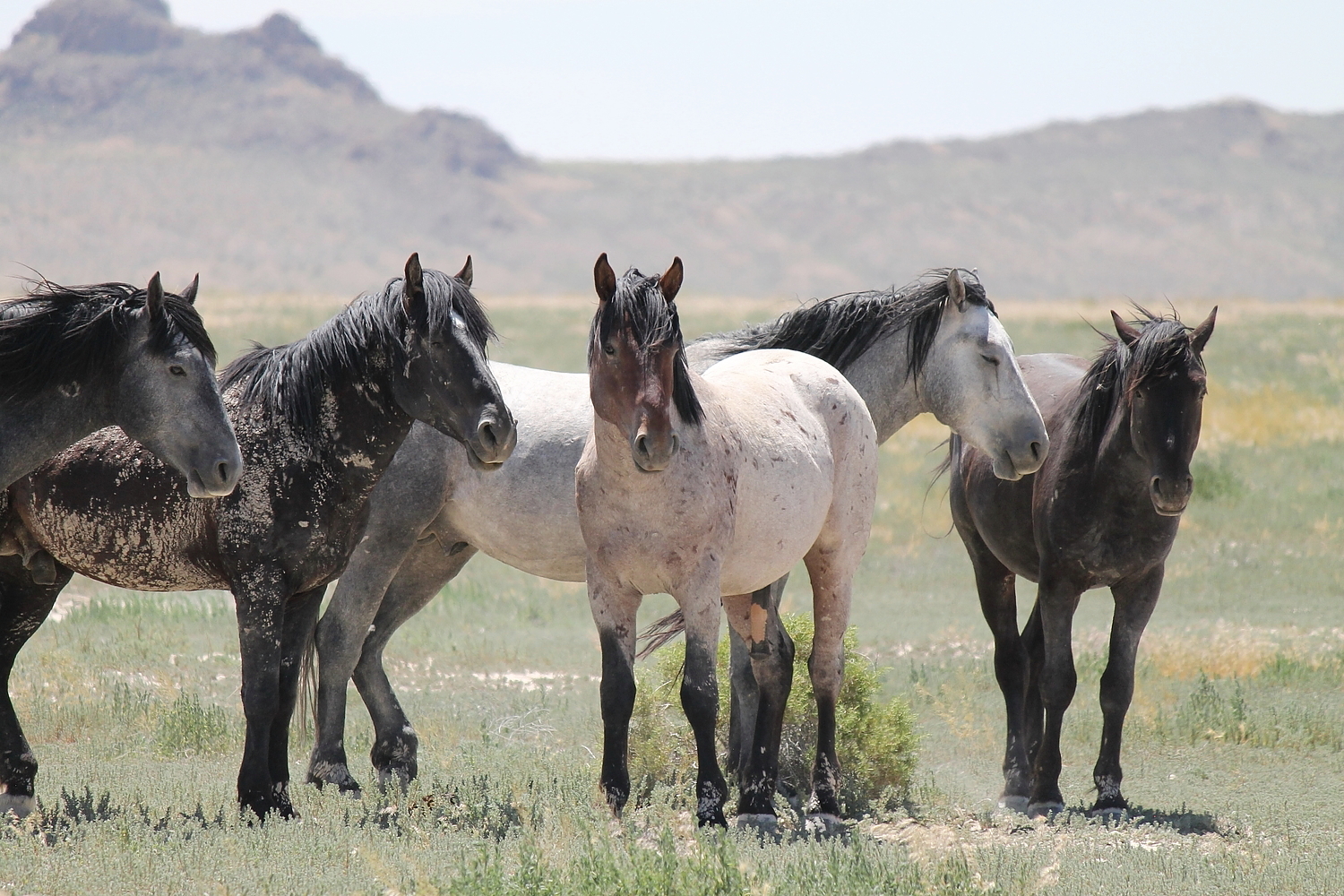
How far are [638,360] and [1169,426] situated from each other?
300 cm

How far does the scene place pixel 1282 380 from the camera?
27609 mm

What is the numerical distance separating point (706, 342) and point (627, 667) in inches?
114

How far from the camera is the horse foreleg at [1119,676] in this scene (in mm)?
7059

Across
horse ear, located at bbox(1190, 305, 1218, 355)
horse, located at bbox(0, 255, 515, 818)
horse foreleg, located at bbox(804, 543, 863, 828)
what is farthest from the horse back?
horse ear, located at bbox(1190, 305, 1218, 355)

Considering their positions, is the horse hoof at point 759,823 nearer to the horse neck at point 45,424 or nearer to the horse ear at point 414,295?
the horse ear at point 414,295

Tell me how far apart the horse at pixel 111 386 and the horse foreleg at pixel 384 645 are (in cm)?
241

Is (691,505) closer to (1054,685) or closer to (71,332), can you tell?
(71,332)

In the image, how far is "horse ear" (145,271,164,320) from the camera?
5.15m

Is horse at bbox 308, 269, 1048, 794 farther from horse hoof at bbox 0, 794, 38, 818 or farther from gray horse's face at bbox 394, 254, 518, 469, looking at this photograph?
horse hoof at bbox 0, 794, 38, 818

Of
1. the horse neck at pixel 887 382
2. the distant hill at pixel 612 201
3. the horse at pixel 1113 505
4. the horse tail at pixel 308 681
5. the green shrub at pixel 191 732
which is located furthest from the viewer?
the distant hill at pixel 612 201

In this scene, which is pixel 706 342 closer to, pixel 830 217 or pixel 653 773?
pixel 653 773

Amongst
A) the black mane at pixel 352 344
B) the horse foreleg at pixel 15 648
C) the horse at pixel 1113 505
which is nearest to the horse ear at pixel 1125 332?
Result: the horse at pixel 1113 505

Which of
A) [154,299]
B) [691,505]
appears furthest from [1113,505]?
[154,299]

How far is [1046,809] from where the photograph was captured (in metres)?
7.05
